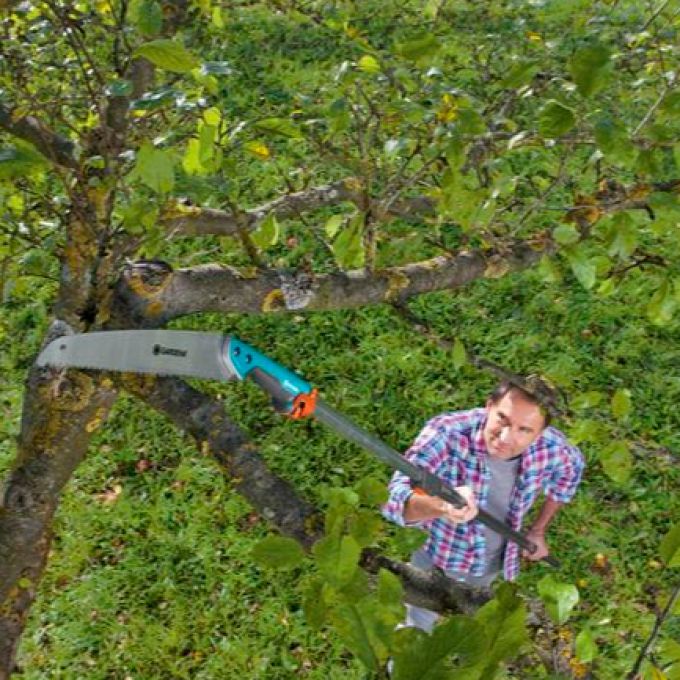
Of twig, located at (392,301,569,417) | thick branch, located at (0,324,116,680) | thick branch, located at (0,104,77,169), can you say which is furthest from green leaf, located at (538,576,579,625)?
thick branch, located at (0,104,77,169)

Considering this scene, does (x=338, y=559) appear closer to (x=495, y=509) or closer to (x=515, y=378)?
(x=515, y=378)

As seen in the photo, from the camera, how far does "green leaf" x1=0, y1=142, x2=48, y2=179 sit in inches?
50.3

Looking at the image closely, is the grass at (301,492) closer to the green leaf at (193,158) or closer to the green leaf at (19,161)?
the green leaf at (193,158)

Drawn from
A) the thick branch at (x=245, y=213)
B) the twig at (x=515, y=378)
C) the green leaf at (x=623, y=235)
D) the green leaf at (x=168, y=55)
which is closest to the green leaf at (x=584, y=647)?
the green leaf at (x=623, y=235)

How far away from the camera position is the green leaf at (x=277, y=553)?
0.98 m

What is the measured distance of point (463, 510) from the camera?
2453mm

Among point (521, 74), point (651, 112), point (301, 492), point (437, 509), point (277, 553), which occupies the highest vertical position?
point (521, 74)

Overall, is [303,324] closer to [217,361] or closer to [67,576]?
[67,576]

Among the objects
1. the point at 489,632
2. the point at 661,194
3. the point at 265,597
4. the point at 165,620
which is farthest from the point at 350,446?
the point at 489,632

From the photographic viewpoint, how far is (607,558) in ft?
14.8

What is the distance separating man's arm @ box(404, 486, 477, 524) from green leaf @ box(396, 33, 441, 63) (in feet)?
4.51

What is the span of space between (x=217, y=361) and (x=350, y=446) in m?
3.37

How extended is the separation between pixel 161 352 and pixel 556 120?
1.00 meters

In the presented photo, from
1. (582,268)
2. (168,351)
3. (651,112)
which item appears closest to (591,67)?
(651,112)
